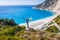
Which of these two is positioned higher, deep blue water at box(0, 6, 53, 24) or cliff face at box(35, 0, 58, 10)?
cliff face at box(35, 0, 58, 10)

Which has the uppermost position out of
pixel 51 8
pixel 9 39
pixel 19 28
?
pixel 51 8

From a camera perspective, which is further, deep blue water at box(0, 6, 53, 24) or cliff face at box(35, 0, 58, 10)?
cliff face at box(35, 0, 58, 10)

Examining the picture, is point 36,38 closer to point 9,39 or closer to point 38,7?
point 9,39

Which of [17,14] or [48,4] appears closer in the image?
[17,14]

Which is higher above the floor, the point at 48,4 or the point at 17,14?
the point at 48,4

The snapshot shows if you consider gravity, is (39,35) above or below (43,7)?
below

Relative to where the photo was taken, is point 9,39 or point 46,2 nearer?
point 9,39

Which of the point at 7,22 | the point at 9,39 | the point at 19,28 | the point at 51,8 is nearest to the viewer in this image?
the point at 9,39

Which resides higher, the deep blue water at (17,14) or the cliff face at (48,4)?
the cliff face at (48,4)

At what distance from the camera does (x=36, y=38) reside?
322 inches

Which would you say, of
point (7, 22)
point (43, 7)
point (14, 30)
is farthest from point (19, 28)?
point (43, 7)

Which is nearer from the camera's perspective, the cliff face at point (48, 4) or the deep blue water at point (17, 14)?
the deep blue water at point (17, 14)

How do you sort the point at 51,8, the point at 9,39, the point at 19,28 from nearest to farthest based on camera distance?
the point at 9,39 < the point at 19,28 < the point at 51,8

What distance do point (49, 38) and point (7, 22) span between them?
5.28 meters
